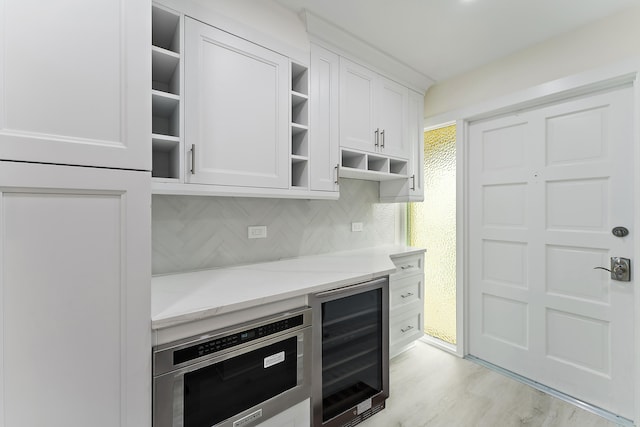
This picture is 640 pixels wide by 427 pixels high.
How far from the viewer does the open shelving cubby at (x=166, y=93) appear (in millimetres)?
1380

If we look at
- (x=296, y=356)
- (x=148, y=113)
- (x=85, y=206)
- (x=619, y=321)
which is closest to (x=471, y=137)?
(x=619, y=321)

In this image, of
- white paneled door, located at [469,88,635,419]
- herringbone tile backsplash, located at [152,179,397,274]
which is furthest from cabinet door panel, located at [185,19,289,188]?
white paneled door, located at [469,88,635,419]

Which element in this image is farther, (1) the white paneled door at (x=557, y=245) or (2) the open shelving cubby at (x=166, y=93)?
(1) the white paneled door at (x=557, y=245)

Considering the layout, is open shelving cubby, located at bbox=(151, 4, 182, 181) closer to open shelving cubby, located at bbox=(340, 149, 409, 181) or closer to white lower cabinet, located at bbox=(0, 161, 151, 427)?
white lower cabinet, located at bbox=(0, 161, 151, 427)

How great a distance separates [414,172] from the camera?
2648 millimetres

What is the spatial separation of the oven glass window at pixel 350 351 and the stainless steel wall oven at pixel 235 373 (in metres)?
0.19

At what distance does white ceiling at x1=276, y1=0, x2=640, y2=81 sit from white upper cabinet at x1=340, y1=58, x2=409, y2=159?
24 centimetres

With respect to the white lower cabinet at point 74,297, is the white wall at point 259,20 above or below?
above

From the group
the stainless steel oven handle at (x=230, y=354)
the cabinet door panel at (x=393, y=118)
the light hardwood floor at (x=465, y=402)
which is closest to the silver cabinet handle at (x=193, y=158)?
the stainless steel oven handle at (x=230, y=354)

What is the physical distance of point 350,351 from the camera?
5.73ft

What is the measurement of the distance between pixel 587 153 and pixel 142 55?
267 centimetres

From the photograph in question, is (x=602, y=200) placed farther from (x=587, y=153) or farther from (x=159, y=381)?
(x=159, y=381)

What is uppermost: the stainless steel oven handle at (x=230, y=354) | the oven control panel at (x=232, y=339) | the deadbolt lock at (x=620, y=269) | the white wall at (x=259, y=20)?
the white wall at (x=259, y=20)

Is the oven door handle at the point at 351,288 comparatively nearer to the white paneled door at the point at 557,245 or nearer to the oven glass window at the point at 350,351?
the oven glass window at the point at 350,351
